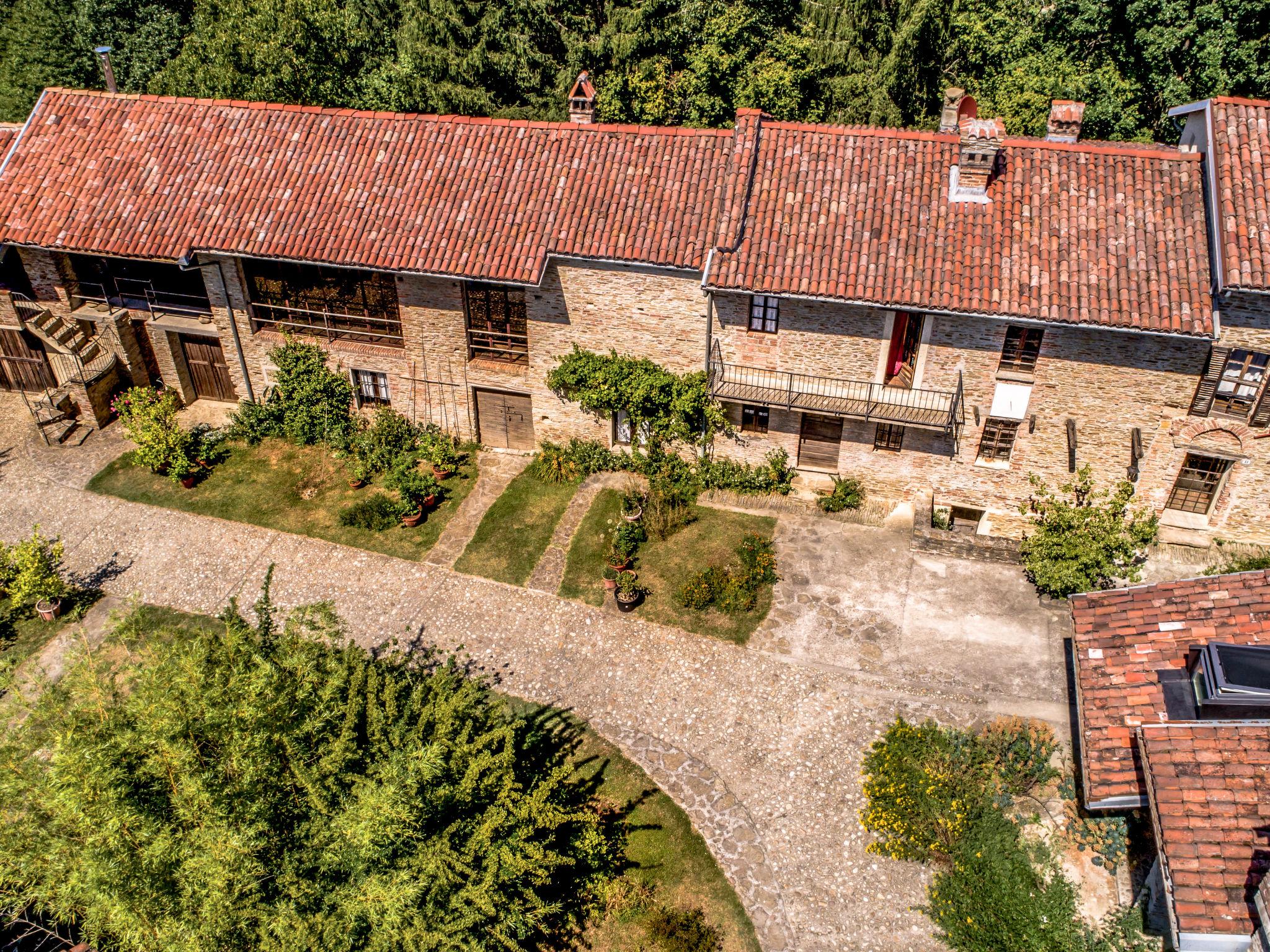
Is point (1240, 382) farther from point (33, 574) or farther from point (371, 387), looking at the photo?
point (33, 574)

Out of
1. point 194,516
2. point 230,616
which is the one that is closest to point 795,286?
point 230,616

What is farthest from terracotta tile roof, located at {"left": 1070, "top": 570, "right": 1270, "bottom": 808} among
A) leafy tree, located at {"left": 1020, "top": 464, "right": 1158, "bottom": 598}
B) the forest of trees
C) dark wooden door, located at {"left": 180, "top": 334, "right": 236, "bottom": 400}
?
dark wooden door, located at {"left": 180, "top": 334, "right": 236, "bottom": 400}

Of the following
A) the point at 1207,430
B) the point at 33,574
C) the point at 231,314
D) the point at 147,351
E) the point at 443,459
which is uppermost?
the point at 231,314

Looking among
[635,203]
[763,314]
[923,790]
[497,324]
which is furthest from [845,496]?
[497,324]

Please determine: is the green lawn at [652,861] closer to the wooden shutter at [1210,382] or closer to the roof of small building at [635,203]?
the roof of small building at [635,203]

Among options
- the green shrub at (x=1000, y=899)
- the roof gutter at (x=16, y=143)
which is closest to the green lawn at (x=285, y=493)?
the roof gutter at (x=16, y=143)
